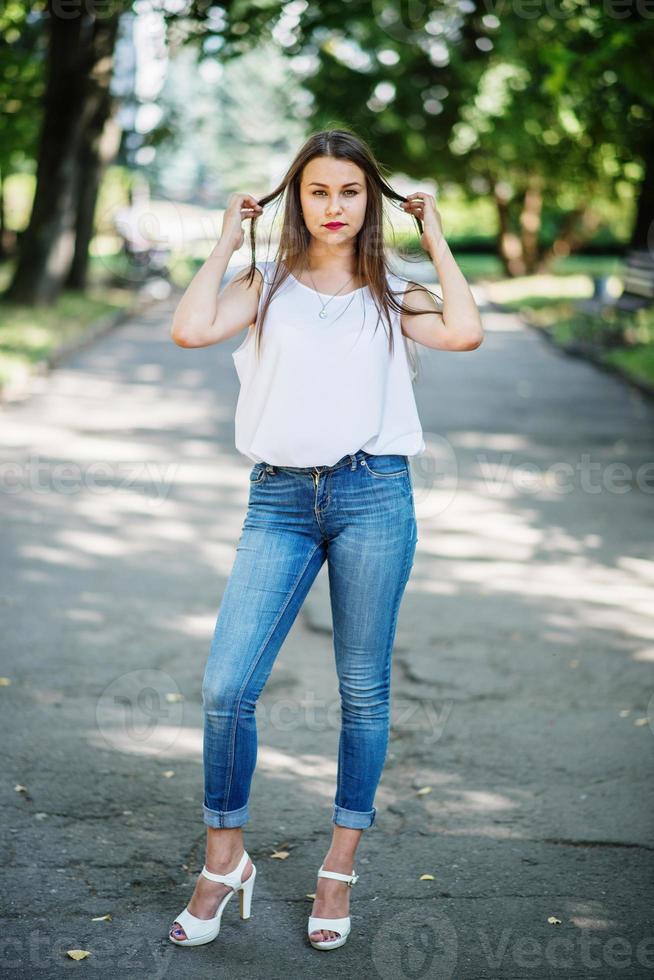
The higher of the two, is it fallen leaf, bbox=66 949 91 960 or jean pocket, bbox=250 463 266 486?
jean pocket, bbox=250 463 266 486

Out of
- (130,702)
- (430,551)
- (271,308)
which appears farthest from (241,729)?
(430,551)

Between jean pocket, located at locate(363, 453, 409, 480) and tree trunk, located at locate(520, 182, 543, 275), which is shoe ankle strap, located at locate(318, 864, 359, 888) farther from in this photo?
tree trunk, located at locate(520, 182, 543, 275)

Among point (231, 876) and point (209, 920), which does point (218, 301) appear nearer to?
point (231, 876)

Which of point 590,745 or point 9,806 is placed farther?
point 590,745

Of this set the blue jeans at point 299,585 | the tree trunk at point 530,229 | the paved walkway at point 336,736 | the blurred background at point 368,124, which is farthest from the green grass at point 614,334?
the tree trunk at point 530,229

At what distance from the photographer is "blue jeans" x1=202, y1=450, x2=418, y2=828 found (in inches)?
129

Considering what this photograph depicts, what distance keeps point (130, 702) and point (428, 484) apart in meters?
5.03

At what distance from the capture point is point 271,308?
3330mm

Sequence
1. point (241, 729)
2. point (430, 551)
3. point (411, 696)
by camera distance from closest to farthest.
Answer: point (241, 729) < point (411, 696) < point (430, 551)

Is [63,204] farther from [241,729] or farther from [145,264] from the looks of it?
[241,729]

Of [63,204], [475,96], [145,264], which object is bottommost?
[145,264]

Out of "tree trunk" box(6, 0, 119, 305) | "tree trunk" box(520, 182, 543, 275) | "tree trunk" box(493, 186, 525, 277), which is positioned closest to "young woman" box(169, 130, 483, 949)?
"tree trunk" box(6, 0, 119, 305)

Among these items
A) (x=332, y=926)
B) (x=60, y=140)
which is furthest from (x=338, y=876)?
(x=60, y=140)

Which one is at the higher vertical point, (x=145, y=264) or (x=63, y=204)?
(x=63, y=204)
